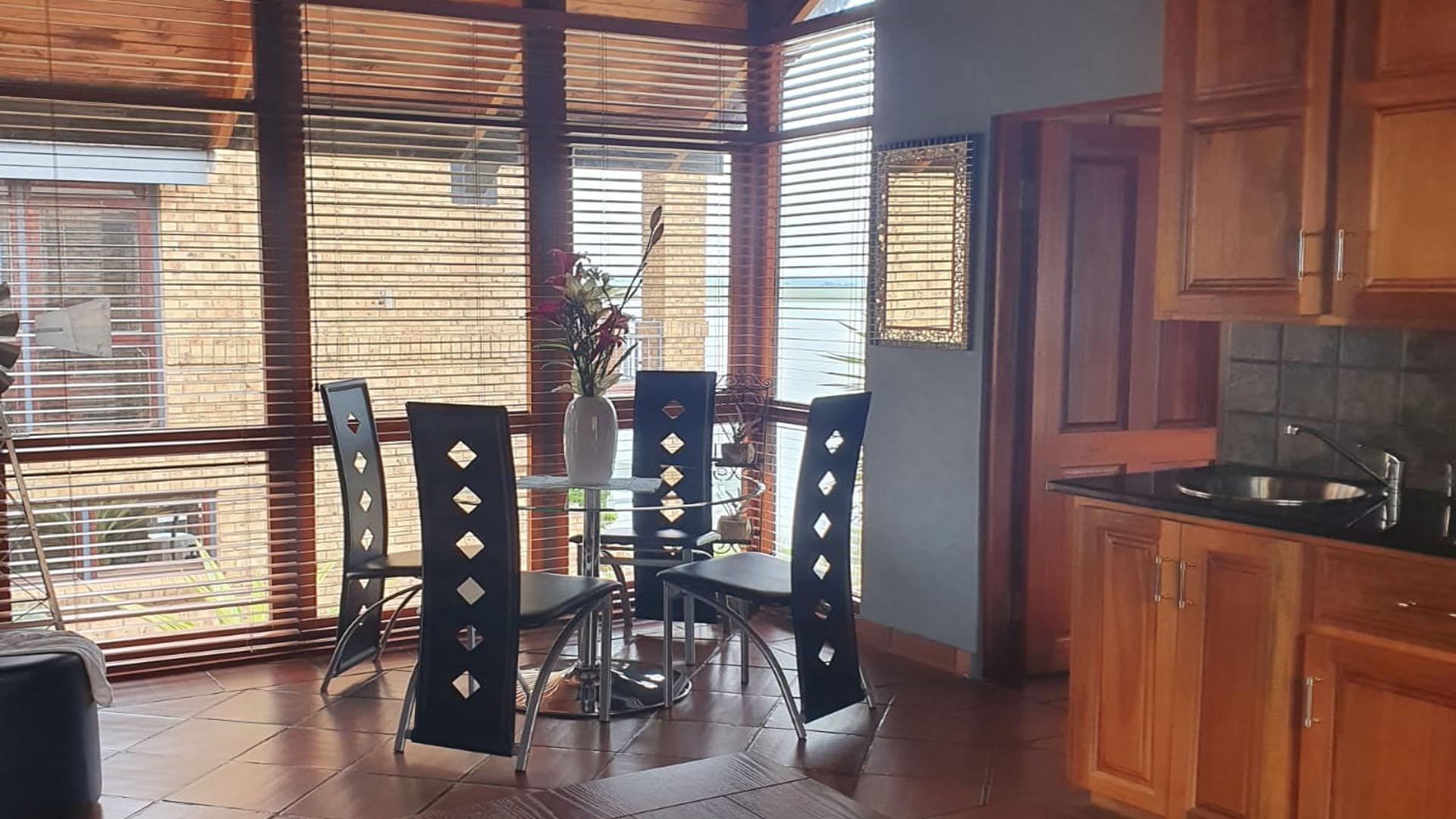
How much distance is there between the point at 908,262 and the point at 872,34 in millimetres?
909

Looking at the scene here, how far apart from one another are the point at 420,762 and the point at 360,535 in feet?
3.43

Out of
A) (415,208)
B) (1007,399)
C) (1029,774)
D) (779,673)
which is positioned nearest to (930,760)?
(1029,774)

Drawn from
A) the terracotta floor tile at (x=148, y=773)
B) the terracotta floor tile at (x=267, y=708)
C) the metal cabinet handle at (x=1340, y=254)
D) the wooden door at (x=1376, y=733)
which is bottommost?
the terracotta floor tile at (x=148, y=773)

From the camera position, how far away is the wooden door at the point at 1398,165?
9.55ft

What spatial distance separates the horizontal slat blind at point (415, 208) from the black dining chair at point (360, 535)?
43 cm

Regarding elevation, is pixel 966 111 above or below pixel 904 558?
above

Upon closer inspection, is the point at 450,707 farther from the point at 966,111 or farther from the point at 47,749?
the point at 966,111

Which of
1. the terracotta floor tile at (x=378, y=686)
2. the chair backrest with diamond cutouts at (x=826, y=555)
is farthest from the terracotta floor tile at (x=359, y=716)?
the chair backrest with diamond cutouts at (x=826, y=555)

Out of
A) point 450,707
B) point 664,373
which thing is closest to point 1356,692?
point 450,707

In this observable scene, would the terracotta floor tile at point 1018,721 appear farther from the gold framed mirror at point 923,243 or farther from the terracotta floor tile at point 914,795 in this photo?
the gold framed mirror at point 923,243

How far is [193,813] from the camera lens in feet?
11.4

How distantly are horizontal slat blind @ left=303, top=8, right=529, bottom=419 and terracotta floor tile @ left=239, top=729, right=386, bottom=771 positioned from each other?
139 cm

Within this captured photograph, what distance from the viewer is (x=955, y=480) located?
471 cm

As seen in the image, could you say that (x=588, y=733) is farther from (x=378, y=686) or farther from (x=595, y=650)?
(x=378, y=686)
